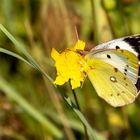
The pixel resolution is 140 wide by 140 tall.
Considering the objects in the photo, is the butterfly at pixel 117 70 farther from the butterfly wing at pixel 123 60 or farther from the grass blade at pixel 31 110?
the grass blade at pixel 31 110

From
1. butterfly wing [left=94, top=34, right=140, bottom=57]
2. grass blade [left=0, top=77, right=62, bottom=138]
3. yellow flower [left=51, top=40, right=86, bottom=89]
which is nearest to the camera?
yellow flower [left=51, top=40, right=86, bottom=89]

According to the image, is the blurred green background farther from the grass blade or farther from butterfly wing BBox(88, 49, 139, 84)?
butterfly wing BBox(88, 49, 139, 84)

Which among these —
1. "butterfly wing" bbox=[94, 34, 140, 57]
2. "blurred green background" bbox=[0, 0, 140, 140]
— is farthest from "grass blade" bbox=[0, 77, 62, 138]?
"butterfly wing" bbox=[94, 34, 140, 57]

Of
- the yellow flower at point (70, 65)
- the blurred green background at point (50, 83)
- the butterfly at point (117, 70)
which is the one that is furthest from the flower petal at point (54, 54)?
the blurred green background at point (50, 83)

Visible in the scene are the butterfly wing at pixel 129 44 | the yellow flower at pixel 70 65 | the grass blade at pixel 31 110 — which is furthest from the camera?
the grass blade at pixel 31 110

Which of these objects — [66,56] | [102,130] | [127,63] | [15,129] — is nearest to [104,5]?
[127,63]

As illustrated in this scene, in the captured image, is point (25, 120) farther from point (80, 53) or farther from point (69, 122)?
point (80, 53)

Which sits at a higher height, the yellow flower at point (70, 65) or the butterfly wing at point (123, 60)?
the yellow flower at point (70, 65)
